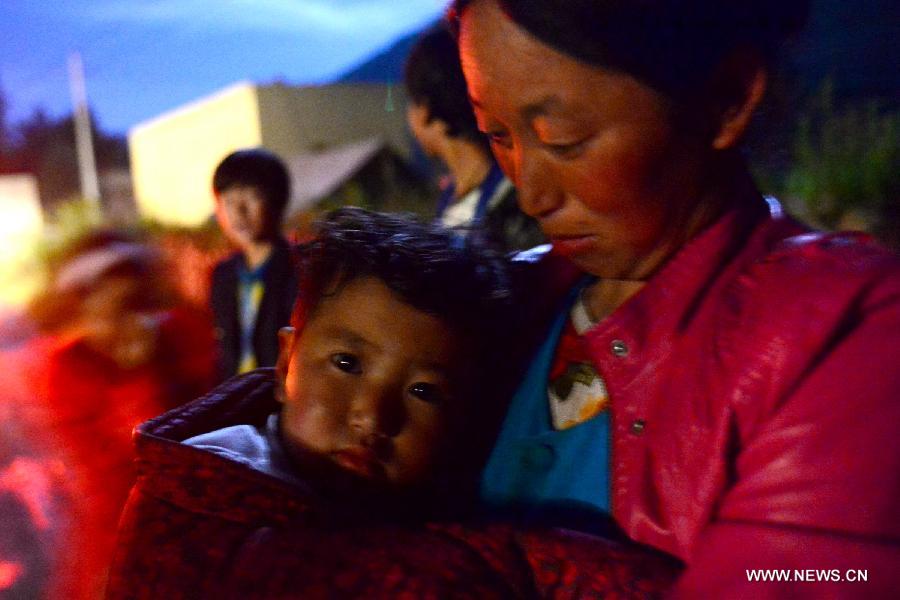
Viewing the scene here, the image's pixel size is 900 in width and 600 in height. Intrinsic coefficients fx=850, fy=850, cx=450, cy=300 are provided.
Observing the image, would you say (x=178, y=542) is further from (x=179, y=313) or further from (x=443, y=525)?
(x=179, y=313)

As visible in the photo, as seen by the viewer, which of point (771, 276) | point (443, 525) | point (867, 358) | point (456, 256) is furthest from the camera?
point (456, 256)

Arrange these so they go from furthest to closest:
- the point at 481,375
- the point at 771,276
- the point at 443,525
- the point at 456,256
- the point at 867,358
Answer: the point at 456,256
the point at 481,375
the point at 443,525
the point at 771,276
the point at 867,358

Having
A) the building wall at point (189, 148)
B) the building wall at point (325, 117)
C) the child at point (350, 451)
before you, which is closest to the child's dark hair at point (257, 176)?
the child at point (350, 451)

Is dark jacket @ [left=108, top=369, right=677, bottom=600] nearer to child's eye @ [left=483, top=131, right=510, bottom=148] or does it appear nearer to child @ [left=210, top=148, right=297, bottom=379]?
child's eye @ [left=483, top=131, right=510, bottom=148]

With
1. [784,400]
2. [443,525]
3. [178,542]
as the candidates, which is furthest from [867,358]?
[178,542]

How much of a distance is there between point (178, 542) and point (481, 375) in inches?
23.6

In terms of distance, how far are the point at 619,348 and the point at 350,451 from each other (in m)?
0.53

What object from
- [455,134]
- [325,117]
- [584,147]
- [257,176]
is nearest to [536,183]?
[584,147]

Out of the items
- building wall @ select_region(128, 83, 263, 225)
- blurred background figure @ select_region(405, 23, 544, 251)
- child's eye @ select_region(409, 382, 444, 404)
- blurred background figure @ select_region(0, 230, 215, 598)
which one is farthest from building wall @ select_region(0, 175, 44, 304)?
child's eye @ select_region(409, 382, 444, 404)

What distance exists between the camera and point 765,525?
86 cm

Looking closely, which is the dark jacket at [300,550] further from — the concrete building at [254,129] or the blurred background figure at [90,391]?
the concrete building at [254,129]

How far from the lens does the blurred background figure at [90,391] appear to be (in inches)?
108

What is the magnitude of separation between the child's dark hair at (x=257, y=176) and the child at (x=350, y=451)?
7.40 ft

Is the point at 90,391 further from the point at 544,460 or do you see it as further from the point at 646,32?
the point at 646,32
